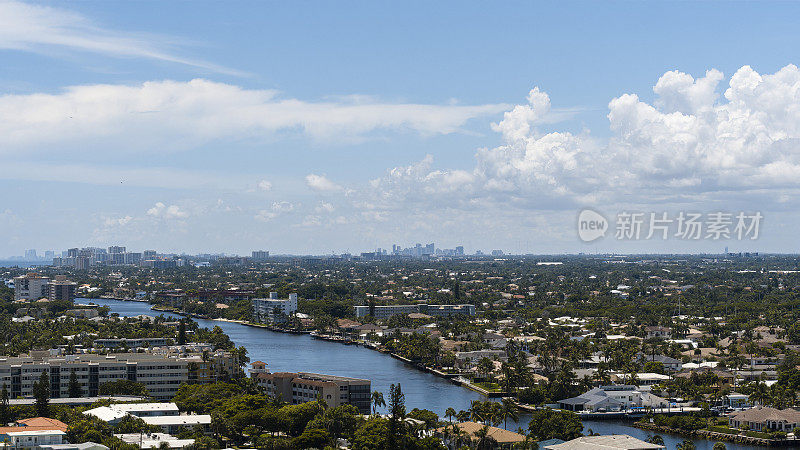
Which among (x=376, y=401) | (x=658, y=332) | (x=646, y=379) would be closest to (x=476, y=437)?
(x=376, y=401)

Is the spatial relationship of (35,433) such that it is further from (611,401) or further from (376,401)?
(611,401)

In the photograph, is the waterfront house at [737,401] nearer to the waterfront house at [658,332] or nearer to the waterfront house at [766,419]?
the waterfront house at [766,419]

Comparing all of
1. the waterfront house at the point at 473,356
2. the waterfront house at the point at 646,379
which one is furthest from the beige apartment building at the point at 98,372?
the waterfront house at the point at 646,379

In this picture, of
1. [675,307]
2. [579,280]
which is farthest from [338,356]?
[579,280]

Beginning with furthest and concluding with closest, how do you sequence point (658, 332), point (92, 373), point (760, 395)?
point (658, 332) < point (92, 373) < point (760, 395)

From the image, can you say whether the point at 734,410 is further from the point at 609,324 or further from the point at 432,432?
the point at 609,324
